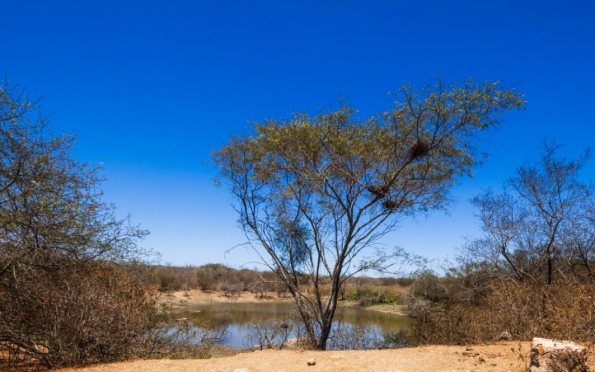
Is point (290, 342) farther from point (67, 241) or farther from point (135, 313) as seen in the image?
point (67, 241)

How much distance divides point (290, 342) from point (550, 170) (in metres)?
11.1

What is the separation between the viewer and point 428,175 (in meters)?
12.8

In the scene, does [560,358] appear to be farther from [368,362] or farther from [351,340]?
[351,340]

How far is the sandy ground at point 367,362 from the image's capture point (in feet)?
24.3

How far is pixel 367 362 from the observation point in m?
7.75

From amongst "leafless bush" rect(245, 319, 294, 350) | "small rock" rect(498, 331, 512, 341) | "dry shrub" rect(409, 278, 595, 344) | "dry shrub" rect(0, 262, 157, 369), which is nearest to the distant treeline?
"leafless bush" rect(245, 319, 294, 350)

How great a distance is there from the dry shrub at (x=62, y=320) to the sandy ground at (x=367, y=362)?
0.54 meters

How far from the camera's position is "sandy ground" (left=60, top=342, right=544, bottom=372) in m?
7.40

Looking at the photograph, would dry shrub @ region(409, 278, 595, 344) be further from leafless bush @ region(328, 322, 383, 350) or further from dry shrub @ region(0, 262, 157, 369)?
dry shrub @ region(0, 262, 157, 369)

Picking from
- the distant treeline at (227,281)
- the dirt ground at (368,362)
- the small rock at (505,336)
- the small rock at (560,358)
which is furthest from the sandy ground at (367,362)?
the distant treeline at (227,281)

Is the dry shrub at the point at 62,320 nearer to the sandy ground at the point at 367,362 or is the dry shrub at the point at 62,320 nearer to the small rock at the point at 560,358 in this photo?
the sandy ground at the point at 367,362

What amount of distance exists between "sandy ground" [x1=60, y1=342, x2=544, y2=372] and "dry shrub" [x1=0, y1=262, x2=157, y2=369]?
539 millimetres

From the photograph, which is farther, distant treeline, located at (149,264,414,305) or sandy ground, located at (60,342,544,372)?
distant treeline, located at (149,264,414,305)

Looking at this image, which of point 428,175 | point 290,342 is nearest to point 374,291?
point 290,342
